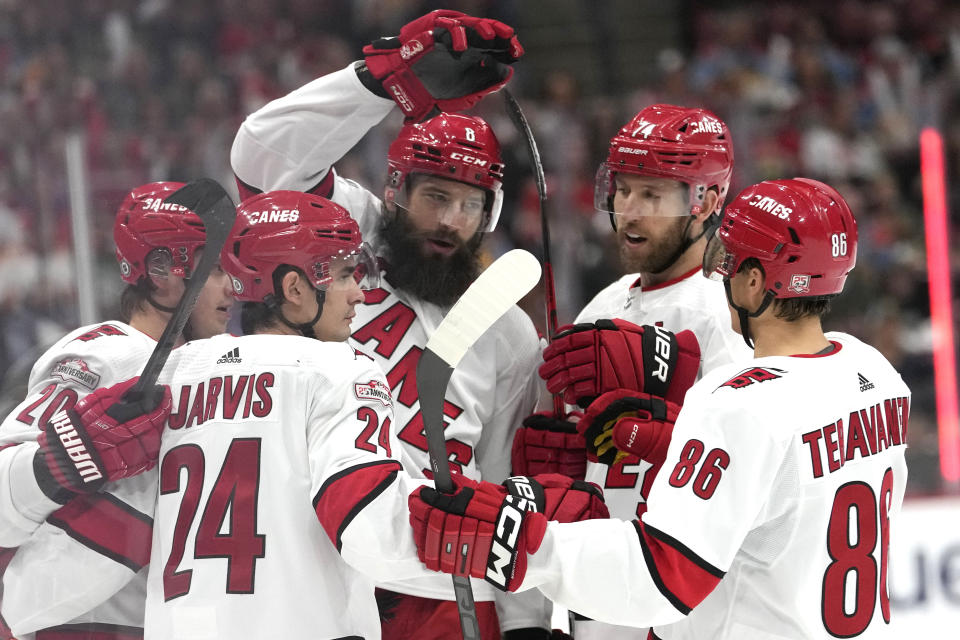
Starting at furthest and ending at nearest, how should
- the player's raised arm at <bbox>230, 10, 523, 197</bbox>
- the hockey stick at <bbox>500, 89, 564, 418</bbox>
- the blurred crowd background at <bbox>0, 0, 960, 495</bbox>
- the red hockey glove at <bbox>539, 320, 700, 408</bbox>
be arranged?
the blurred crowd background at <bbox>0, 0, 960, 495</bbox> < the hockey stick at <bbox>500, 89, 564, 418</bbox> < the player's raised arm at <bbox>230, 10, 523, 197</bbox> < the red hockey glove at <bbox>539, 320, 700, 408</bbox>

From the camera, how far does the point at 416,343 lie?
7.97ft

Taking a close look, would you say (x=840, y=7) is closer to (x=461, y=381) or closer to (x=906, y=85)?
(x=906, y=85)

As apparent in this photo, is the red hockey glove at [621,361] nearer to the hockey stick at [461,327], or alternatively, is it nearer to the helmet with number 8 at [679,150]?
the helmet with number 8 at [679,150]

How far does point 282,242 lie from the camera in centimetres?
197

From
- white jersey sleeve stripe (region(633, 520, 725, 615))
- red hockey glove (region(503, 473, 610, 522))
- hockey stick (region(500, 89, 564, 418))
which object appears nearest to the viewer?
white jersey sleeve stripe (region(633, 520, 725, 615))

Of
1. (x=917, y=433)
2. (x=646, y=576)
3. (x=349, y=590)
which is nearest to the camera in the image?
(x=646, y=576)

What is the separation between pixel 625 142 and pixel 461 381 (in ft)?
2.10

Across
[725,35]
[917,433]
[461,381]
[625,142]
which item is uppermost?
[725,35]

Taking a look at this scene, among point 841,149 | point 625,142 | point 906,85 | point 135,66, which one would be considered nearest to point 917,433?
point 841,149

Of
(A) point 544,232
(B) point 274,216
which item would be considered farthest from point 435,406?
(A) point 544,232

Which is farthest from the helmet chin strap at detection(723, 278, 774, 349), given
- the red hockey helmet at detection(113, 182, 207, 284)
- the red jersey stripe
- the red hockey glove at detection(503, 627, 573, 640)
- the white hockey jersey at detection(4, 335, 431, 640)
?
the red jersey stripe

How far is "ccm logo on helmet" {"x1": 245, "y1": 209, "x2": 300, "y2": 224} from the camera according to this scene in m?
2.00

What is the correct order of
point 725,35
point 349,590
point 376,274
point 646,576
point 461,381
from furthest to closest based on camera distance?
point 725,35, point 461,381, point 376,274, point 349,590, point 646,576

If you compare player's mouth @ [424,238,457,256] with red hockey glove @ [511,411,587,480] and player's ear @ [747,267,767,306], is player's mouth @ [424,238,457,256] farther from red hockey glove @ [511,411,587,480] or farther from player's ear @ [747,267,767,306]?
player's ear @ [747,267,767,306]
